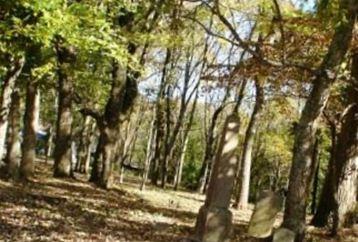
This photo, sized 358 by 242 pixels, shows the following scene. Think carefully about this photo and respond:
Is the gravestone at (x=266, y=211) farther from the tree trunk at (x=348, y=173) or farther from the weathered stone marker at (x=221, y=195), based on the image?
the tree trunk at (x=348, y=173)

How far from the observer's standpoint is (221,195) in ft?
42.8

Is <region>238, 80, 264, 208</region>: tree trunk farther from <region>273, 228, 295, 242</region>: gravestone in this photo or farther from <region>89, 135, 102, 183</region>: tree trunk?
<region>273, 228, 295, 242</region>: gravestone

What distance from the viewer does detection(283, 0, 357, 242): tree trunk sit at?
480 inches

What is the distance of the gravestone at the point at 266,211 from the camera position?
45.9 ft

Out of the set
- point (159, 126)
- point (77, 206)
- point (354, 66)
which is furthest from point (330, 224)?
point (159, 126)

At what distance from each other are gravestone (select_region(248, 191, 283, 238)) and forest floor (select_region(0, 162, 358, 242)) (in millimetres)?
595

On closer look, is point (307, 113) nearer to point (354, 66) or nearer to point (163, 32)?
point (354, 66)

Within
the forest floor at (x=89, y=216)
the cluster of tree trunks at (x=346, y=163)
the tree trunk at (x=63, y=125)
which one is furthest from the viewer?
the tree trunk at (x=63, y=125)

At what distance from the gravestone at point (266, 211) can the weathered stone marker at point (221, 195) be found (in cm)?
126

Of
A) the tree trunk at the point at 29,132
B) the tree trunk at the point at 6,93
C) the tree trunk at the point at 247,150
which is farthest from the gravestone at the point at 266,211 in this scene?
the tree trunk at the point at 29,132

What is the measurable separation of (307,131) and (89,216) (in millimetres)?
5879

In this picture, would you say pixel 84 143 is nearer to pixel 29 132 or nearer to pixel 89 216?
pixel 29 132

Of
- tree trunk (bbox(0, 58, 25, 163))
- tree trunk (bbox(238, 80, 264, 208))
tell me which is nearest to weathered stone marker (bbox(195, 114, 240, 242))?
tree trunk (bbox(0, 58, 25, 163))

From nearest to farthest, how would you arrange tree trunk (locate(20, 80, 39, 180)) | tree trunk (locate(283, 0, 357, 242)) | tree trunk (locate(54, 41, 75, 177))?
tree trunk (locate(283, 0, 357, 242)) < tree trunk (locate(20, 80, 39, 180)) < tree trunk (locate(54, 41, 75, 177))
